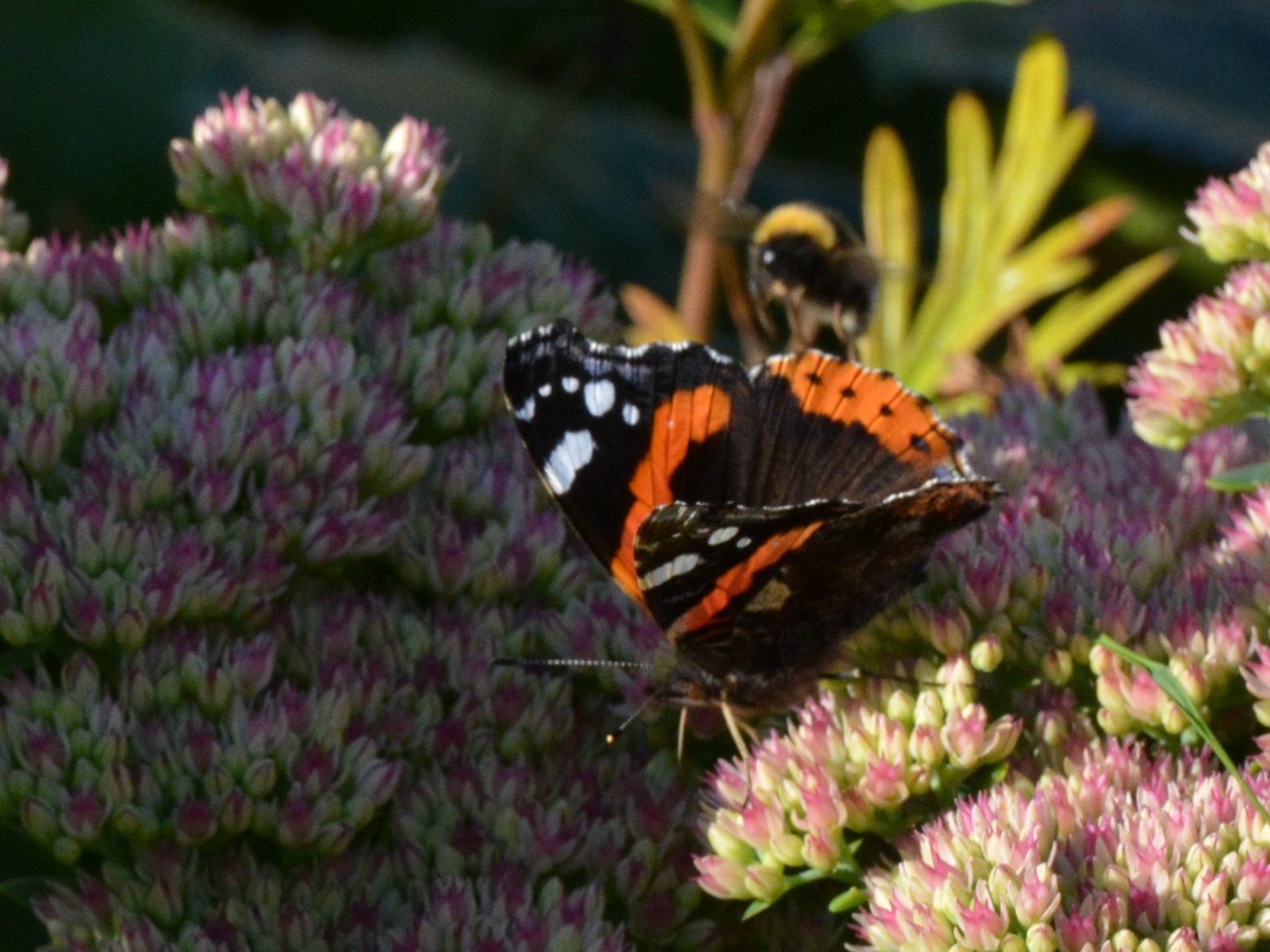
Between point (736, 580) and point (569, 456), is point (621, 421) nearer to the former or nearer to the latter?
point (569, 456)

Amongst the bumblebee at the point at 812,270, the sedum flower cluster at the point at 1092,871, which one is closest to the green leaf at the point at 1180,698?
the sedum flower cluster at the point at 1092,871

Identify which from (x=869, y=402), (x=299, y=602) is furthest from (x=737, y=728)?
(x=299, y=602)

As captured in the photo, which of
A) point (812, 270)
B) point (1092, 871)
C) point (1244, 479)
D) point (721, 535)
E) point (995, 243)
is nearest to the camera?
point (1092, 871)

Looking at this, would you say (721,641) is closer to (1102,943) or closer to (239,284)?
(1102,943)

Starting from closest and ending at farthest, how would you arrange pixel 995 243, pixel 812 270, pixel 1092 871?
pixel 1092 871 < pixel 812 270 < pixel 995 243

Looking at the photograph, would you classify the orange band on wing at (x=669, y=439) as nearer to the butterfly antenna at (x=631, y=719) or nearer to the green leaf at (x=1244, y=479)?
the butterfly antenna at (x=631, y=719)

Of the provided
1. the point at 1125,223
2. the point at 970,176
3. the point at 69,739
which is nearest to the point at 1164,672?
the point at 69,739
